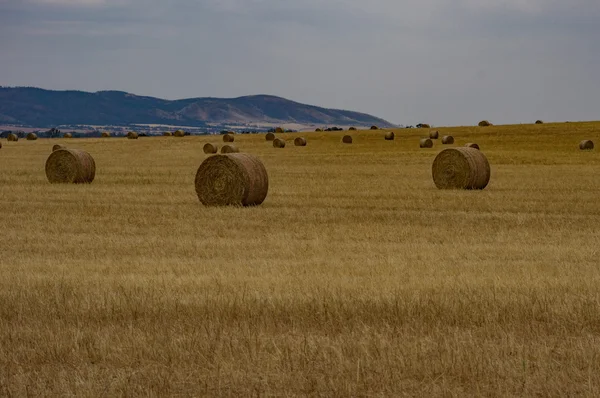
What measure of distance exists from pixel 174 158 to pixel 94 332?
144 feet

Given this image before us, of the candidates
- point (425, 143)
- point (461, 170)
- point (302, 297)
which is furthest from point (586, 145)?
point (302, 297)

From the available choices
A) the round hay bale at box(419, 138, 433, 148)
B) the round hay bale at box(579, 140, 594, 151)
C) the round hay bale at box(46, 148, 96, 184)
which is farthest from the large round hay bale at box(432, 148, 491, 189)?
the round hay bale at box(419, 138, 433, 148)

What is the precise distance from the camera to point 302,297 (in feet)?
34.8

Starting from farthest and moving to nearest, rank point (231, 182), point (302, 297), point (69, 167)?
1. point (69, 167)
2. point (231, 182)
3. point (302, 297)

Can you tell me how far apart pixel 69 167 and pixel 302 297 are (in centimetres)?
2384

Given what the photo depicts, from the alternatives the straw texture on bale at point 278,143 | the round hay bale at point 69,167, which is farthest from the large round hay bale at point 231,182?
the straw texture on bale at point 278,143

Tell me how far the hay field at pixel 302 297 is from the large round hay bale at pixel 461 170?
4.55m

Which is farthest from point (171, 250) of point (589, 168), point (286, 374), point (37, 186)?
point (589, 168)

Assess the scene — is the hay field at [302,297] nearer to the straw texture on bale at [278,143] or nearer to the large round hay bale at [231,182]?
the large round hay bale at [231,182]

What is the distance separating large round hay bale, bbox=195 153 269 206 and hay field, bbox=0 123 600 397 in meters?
0.53

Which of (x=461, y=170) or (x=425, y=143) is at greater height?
(x=425, y=143)

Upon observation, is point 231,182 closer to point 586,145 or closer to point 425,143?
point 586,145

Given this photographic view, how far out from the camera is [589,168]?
40.6m

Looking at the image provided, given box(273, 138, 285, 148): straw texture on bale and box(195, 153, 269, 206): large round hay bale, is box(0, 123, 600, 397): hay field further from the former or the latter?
box(273, 138, 285, 148): straw texture on bale
